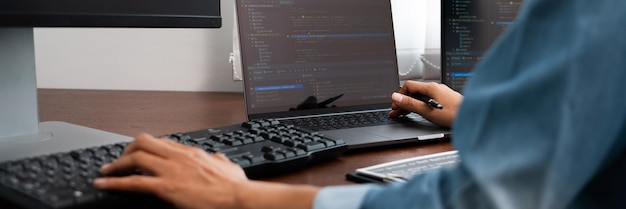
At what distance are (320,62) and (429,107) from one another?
8.9 inches

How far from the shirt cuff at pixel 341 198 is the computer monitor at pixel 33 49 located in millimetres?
411

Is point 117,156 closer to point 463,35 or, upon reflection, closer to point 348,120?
point 348,120

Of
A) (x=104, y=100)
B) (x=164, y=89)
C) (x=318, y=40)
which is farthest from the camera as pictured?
(x=164, y=89)

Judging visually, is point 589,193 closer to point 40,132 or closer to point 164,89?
point 40,132

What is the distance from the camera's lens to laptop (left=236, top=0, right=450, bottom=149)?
45.5 inches

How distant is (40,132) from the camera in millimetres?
962

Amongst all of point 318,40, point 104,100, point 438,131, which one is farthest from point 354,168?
point 104,100

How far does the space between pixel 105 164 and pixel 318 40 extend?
0.63 m

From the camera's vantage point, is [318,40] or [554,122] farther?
[318,40]

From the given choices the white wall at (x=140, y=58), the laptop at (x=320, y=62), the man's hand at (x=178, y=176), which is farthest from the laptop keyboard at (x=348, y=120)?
the white wall at (x=140, y=58)

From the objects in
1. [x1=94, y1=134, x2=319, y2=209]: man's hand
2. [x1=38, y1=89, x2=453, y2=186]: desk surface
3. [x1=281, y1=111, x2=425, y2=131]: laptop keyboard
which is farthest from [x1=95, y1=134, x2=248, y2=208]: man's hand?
[x1=281, y1=111, x2=425, y2=131]: laptop keyboard

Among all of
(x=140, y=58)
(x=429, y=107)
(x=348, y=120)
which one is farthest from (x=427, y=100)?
(x=140, y=58)

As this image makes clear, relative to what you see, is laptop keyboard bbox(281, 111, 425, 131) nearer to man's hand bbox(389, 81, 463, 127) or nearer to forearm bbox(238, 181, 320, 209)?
man's hand bbox(389, 81, 463, 127)

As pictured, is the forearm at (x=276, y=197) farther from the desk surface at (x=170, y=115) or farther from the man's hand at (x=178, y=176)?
the desk surface at (x=170, y=115)
